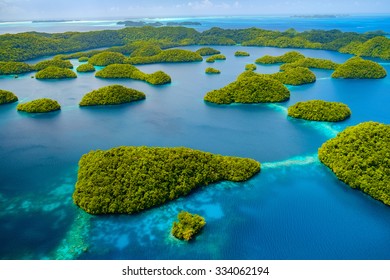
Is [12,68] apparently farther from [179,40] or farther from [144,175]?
[179,40]

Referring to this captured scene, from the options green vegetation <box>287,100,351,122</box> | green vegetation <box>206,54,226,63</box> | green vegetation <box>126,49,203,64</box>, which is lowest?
green vegetation <box>206,54,226,63</box>

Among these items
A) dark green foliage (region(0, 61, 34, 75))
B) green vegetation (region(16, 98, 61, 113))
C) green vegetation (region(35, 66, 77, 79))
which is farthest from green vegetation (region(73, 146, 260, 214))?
dark green foliage (region(0, 61, 34, 75))

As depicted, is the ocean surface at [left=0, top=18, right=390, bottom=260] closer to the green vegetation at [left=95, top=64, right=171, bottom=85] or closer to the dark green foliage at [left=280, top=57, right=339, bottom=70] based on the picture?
the green vegetation at [left=95, top=64, right=171, bottom=85]

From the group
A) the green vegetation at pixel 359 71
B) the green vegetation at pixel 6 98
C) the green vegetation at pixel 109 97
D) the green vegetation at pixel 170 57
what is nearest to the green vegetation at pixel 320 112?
the green vegetation at pixel 109 97

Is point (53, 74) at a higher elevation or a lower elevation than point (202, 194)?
lower

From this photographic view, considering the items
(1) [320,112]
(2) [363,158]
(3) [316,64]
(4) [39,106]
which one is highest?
(2) [363,158]

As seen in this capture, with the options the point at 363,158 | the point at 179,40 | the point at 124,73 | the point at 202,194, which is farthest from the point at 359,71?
the point at 179,40
